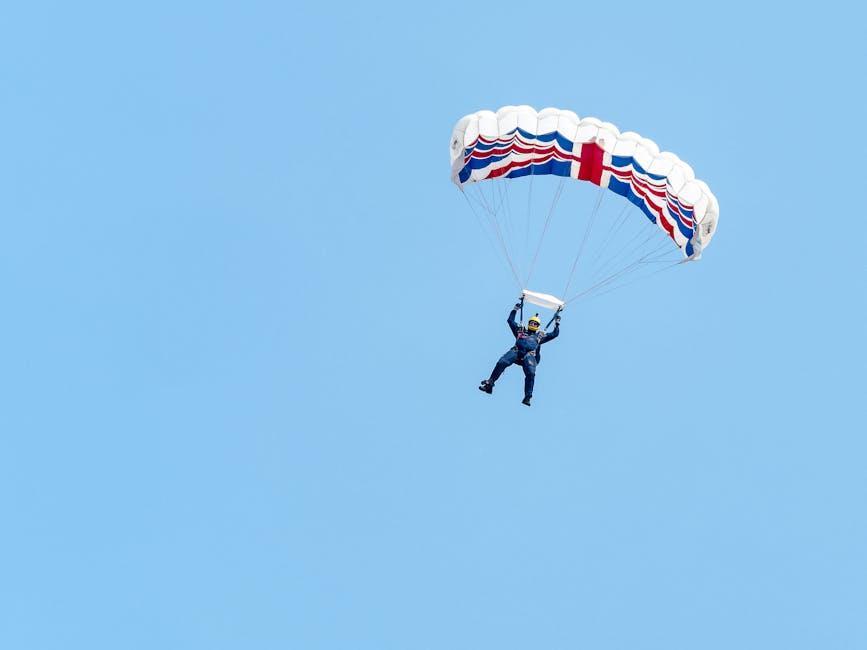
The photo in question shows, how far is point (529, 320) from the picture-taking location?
34.1 m

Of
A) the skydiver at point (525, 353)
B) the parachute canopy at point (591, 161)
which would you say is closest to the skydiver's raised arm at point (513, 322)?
the skydiver at point (525, 353)

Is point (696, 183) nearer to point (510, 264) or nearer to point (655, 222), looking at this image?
point (655, 222)

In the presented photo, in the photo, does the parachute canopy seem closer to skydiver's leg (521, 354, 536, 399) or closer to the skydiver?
the skydiver

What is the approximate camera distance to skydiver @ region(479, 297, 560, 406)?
3350 centimetres

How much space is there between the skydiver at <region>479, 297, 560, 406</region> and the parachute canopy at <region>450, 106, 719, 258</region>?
120 inches

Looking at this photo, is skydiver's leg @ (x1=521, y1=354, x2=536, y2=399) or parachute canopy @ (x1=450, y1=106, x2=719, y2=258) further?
parachute canopy @ (x1=450, y1=106, x2=719, y2=258)

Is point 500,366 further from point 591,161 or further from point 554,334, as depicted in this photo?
point 591,161

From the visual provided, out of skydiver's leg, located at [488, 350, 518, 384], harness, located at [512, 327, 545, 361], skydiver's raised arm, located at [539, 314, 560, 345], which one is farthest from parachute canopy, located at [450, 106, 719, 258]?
skydiver's leg, located at [488, 350, 518, 384]

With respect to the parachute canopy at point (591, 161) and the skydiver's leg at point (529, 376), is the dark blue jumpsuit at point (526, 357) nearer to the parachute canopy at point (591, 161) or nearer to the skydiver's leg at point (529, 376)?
the skydiver's leg at point (529, 376)

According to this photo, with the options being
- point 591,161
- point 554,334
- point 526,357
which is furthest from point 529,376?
point 591,161

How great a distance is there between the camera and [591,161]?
1361 inches

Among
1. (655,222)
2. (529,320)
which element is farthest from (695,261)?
(529,320)

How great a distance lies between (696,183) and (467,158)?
4704 millimetres

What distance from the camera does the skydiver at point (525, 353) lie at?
33.5m
